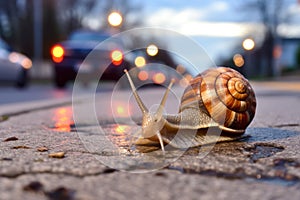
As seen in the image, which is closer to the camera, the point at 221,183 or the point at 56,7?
the point at 221,183

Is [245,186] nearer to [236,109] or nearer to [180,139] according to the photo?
[180,139]

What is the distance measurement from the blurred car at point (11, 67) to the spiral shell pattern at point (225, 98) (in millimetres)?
A: 11040

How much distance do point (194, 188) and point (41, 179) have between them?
52 cm

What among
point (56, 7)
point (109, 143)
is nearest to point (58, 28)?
point (56, 7)

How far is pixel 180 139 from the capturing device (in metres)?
2.25

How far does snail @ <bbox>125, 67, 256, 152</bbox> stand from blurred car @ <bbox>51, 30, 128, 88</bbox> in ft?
A: 22.1

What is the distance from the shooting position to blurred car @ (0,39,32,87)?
12907mm

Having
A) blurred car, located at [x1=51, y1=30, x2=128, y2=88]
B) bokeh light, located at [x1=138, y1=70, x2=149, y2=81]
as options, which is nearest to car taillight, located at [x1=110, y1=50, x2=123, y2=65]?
blurred car, located at [x1=51, y1=30, x2=128, y2=88]

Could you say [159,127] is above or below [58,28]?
below

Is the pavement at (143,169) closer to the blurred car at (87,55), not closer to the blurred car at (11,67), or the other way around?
the blurred car at (87,55)

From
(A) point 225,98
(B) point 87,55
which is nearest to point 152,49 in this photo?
(A) point 225,98

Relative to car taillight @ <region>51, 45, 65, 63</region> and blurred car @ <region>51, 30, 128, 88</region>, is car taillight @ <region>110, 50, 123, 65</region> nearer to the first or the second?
blurred car @ <region>51, 30, 128, 88</region>

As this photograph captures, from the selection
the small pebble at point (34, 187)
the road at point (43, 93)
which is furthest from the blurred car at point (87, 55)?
the small pebble at point (34, 187)

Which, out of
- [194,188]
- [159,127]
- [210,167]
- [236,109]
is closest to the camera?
[194,188]
